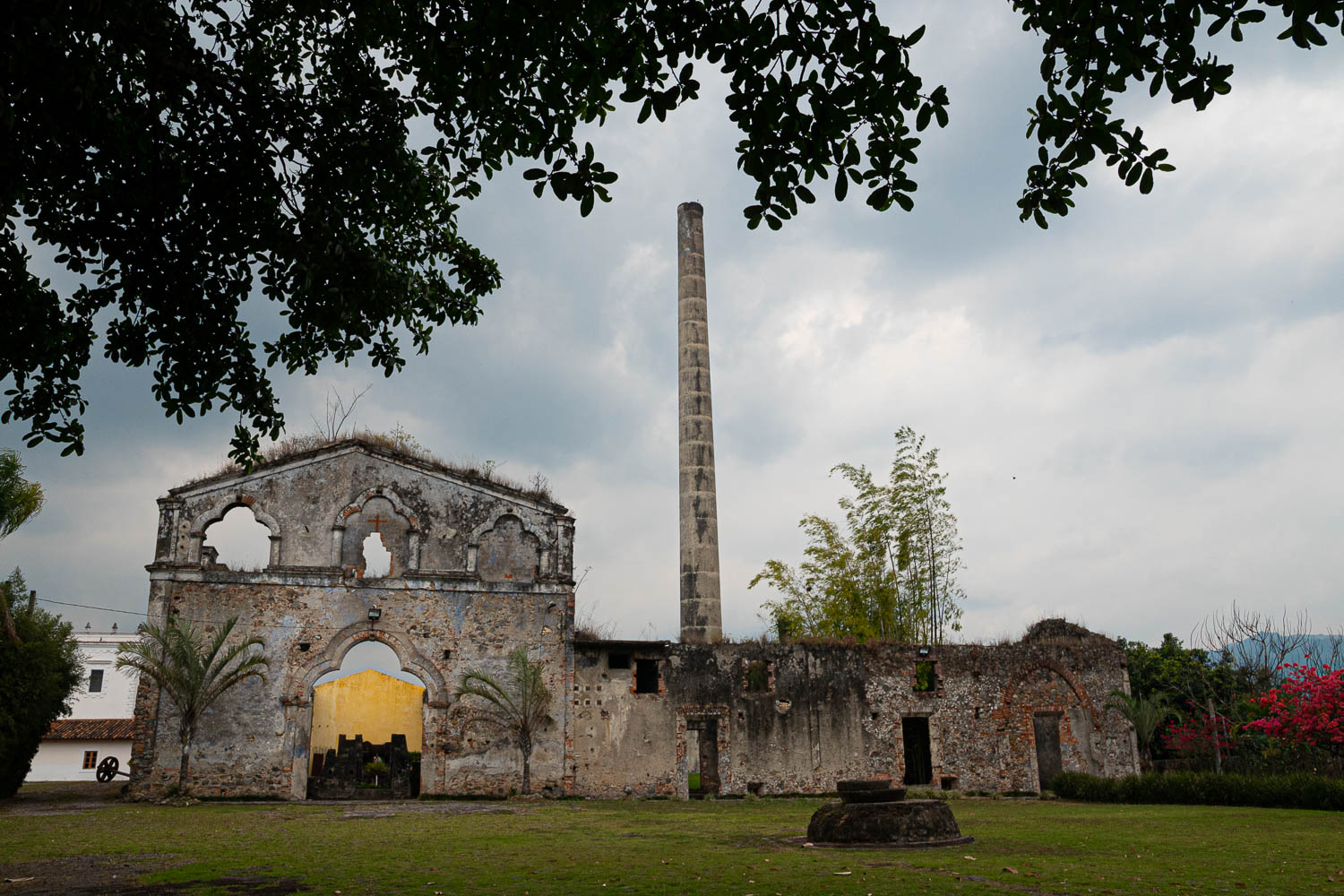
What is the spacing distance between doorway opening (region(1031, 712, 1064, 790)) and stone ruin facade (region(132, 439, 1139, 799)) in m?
1.47

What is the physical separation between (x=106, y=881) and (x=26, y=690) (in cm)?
1435

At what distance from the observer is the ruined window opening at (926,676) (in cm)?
2366

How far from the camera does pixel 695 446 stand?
28.2 meters

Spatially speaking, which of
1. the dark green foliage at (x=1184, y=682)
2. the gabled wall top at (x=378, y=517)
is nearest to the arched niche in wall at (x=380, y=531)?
the gabled wall top at (x=378, y=517)

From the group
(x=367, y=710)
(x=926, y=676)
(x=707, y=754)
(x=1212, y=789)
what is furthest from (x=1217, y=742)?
(x=367, y=710)

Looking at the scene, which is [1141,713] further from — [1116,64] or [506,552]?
[1116,64]

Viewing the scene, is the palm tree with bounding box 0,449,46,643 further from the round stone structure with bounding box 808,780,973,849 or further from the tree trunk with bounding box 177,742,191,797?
the round stone structure with bounding box 808,780,973,849

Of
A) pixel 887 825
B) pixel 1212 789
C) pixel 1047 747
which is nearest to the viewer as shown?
pixel 887 825

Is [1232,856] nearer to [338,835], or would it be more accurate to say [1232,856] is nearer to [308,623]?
[338,835]

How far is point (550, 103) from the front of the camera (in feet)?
20.7

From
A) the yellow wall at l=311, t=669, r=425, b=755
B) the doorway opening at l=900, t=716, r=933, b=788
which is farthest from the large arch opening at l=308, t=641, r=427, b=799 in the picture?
the doorway opening at l=900, t=716, r=933, b=788

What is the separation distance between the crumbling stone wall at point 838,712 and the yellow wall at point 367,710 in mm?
10631

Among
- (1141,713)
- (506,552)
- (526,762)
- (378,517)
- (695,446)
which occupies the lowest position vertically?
(526,762)

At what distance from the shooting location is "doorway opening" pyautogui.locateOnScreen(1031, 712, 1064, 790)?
24.8m
